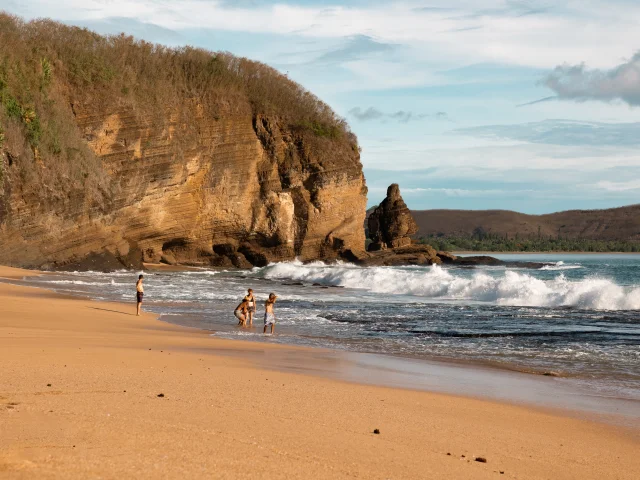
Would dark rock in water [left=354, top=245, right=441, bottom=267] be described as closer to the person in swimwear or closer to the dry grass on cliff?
the dry grass on cliff

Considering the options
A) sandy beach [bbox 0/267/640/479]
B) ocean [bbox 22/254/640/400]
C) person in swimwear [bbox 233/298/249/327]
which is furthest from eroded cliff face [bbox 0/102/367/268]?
sandy beach [bbox 0/267/640/479]

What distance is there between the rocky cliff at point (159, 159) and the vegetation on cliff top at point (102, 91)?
0.26 ft

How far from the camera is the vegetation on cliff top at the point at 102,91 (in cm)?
3606

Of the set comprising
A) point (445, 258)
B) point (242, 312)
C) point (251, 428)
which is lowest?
point (242, 312)

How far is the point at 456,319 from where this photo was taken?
18.8 m

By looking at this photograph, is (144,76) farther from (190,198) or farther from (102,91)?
(190,198)

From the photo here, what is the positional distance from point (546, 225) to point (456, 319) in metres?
171

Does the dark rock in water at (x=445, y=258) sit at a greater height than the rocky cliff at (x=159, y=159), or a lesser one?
lesser

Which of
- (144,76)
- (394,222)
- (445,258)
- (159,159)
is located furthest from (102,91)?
(445,258)

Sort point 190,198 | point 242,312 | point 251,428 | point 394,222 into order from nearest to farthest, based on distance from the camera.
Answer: point 251,428 < point 242,312 < point 190,198 < point 394,222

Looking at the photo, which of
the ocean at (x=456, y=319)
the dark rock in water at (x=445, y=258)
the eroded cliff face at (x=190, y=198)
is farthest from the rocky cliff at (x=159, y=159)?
the dark rock in water at (x=445, y=258)

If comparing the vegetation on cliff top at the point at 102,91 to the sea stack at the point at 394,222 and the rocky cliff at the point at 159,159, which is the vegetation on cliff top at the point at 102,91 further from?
the sea stack at the point at 394,222

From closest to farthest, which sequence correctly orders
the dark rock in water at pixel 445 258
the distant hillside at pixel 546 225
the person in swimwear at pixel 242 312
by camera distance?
the person in swimwear at pixel 242 312 → the dark rock in water at pixel 445 258 → the distant hillside at pixel 546 225

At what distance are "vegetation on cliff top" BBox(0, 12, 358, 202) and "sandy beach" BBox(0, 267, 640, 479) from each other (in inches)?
1139
